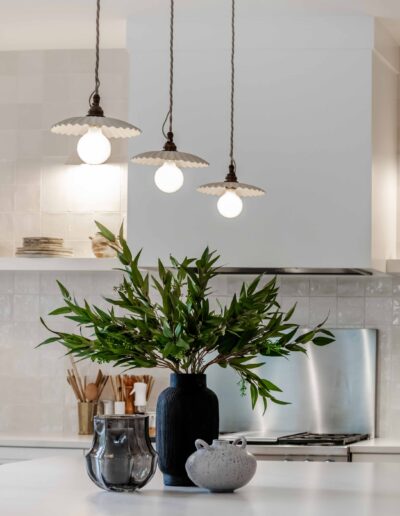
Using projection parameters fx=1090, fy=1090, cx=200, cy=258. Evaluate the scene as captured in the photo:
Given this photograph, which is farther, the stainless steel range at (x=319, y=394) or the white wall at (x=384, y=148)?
the stainless steel range at (x=319, y=394)

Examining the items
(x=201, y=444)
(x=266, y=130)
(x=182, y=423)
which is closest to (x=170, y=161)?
(x=182, y=423)

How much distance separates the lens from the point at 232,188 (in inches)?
160

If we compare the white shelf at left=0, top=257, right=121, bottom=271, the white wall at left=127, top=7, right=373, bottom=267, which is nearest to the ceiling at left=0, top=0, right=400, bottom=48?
the white wall at left=127, top=7, right=373, bottom=267

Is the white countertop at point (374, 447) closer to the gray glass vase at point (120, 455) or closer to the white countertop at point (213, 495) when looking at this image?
the white countertop at point (213, 495)

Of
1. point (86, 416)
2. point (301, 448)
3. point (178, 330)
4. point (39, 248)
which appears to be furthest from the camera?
point (86, 416)

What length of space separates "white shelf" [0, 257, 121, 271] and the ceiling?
120cm

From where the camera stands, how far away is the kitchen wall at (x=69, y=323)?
229 inches

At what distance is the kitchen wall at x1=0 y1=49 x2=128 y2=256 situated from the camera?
19.7 feet

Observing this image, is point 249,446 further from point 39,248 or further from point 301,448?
point 39,248

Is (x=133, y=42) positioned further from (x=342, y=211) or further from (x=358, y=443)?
(x=358, y=443)

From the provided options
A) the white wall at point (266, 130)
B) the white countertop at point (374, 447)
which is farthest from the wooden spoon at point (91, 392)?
the white countertop at point (374, 447)

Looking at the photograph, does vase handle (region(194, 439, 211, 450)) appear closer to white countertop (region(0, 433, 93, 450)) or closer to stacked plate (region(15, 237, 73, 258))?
white countertop (region(0, 433, 93, 450))

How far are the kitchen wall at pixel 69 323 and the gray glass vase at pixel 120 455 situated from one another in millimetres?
2927

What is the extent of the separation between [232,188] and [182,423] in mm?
1182
